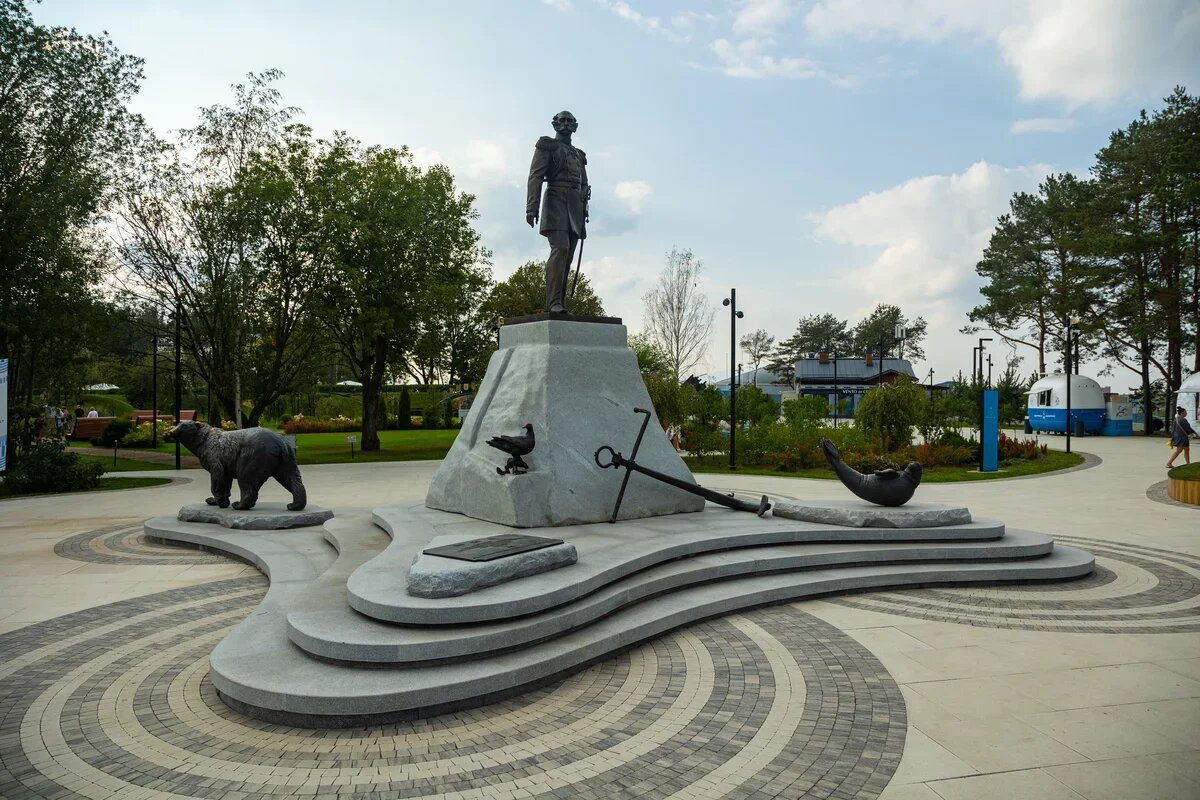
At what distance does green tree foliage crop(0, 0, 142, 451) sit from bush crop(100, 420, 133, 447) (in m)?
11.3

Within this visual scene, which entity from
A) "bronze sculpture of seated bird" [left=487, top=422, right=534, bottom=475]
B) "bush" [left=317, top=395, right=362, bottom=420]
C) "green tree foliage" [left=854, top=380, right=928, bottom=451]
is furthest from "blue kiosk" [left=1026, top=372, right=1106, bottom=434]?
"bush" [left=317, top=395, right=362, bottom=420]

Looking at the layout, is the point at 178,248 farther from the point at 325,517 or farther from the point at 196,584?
the point at 196,584

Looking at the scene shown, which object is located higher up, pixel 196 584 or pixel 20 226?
pixel 20 226

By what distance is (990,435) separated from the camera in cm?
1945

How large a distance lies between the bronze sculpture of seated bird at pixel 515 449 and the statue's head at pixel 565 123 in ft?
14.3

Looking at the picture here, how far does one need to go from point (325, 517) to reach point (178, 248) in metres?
15.7

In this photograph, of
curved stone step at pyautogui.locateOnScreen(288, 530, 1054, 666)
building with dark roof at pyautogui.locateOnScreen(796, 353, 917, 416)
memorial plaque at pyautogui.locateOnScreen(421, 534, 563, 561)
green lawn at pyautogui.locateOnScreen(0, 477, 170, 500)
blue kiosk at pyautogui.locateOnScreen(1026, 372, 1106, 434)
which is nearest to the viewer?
curved stone step at pyautogui.locateOnScreen(288, 530, 1054, 666)

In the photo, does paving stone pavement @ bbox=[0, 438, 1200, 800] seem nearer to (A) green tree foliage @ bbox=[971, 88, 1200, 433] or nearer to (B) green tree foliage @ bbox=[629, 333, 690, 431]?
(B) green tree foliage @ bbox=[629, 333, 690, 431]

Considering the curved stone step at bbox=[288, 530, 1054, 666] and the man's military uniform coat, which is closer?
the curved stone step at bbox=[288, 530, 1054, 666]

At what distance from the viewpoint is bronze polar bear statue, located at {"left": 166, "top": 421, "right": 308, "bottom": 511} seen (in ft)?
32.7

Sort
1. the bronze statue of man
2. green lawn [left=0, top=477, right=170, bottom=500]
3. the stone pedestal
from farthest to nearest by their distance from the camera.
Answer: green lawn [left=0, top=477, right=170, bottom=500] → the bronze statue of man → the stone pedestal

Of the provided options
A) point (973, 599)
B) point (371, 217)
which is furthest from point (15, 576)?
point (371, 217)

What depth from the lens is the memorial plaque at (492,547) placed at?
5891 mm

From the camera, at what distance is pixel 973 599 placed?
7.16 m
